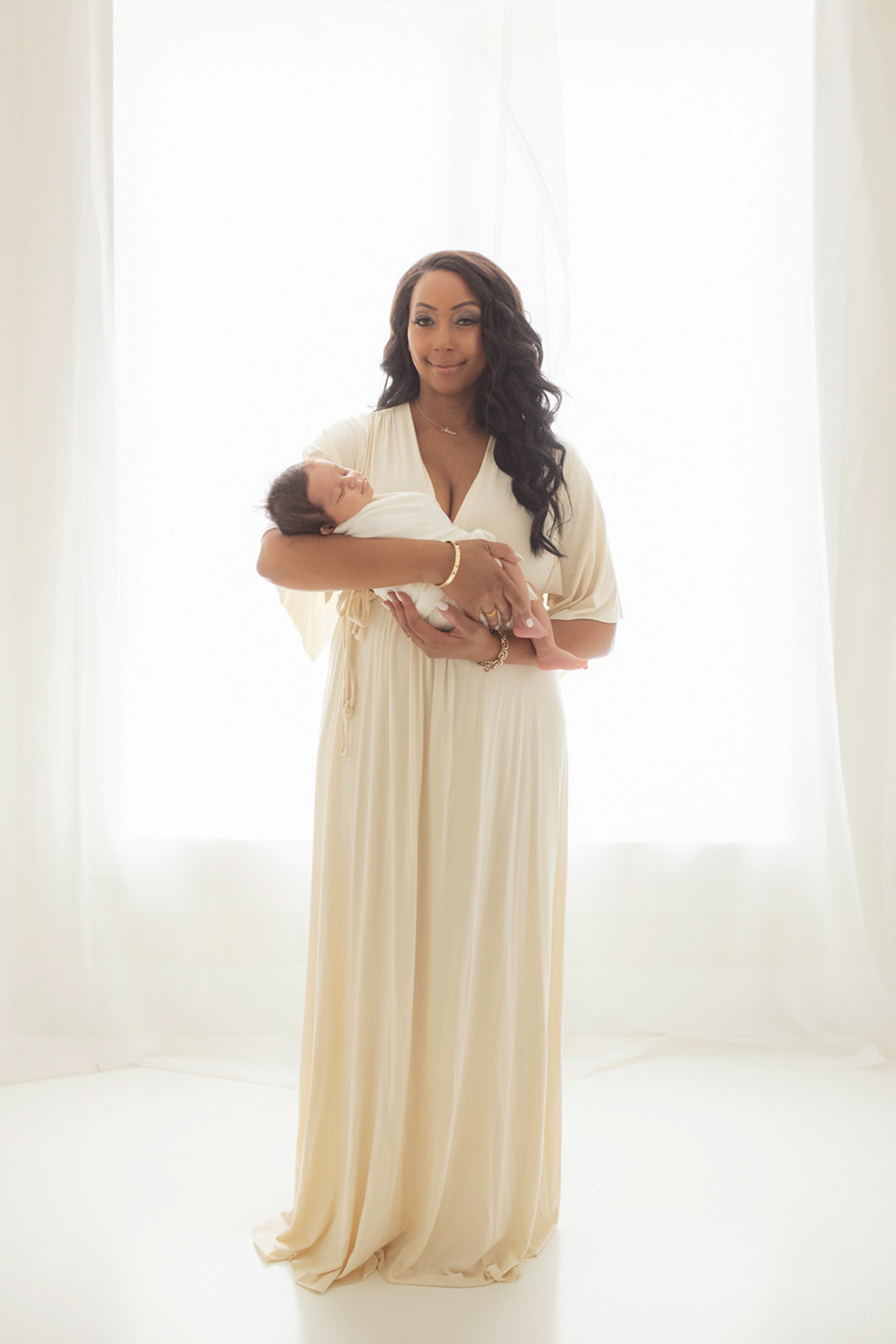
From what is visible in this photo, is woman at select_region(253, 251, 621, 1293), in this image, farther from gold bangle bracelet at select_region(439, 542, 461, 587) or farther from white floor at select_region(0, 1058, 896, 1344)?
white floor at select_region(0, 1058, 896, 1344)

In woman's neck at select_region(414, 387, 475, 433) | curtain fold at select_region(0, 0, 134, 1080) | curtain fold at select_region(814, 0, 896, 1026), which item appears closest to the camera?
woman's neck at select_region(414, 387, 475, 433)

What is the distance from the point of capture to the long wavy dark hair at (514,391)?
1869 mm

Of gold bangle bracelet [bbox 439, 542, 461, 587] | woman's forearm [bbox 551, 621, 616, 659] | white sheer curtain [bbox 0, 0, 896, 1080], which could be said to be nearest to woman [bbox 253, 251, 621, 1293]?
gold bangle bracelet [bbox 439, 542, 461, 587]

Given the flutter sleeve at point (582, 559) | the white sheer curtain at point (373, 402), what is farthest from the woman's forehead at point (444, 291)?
the white sheer curtain at point (373, 402)

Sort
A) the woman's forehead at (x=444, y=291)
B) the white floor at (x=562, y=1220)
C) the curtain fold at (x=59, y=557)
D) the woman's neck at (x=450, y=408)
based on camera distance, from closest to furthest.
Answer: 1. the white floor at (x=562, y=1220)
2. the woman's forehead at (x=444, y=291)
3. the woman's neck at (x=450, y=408)
4. the curtain fold at (x=59, y=557)

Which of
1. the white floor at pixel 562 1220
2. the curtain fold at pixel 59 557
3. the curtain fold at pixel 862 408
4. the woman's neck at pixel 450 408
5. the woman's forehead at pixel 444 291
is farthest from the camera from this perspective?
the curtain fold at pixel 862 408

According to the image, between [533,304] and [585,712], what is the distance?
1171mm

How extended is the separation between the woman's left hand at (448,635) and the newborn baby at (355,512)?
2 cm

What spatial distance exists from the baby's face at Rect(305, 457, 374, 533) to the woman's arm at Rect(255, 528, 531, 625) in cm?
5

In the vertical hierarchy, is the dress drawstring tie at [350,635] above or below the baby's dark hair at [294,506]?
below

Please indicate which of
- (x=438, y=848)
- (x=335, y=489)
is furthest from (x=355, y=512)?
(x=438, y=848)

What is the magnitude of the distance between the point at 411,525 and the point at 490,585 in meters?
0.17

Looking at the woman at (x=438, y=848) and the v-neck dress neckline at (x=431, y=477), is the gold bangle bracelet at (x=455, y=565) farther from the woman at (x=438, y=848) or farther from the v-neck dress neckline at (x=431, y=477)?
the v-neck dress neckline at (x=431, y=477)

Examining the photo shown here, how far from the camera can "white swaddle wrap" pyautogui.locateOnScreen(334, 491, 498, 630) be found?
175cm
